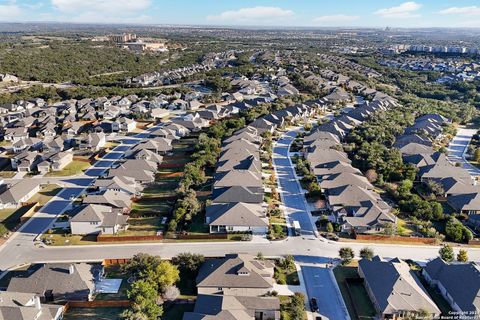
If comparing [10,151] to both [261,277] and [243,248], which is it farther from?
[261,277]

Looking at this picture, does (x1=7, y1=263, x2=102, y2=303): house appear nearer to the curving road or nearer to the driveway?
the curving road

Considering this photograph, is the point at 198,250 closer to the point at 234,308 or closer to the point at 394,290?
the point at 234,308

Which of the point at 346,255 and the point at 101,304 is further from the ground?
the point at 346,255

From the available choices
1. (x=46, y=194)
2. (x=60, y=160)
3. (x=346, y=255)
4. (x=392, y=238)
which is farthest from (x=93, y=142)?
(x=392, y=238)

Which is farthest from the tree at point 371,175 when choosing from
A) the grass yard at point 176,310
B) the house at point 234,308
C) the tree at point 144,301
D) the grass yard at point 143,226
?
the tree at point 144,301

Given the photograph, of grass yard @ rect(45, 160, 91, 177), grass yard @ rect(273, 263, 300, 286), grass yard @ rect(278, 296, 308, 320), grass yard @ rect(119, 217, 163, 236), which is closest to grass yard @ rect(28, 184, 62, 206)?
grass yard @ rect(45, 160, 91, 177)

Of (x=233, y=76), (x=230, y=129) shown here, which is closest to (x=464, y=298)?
(x=230, y=129)
